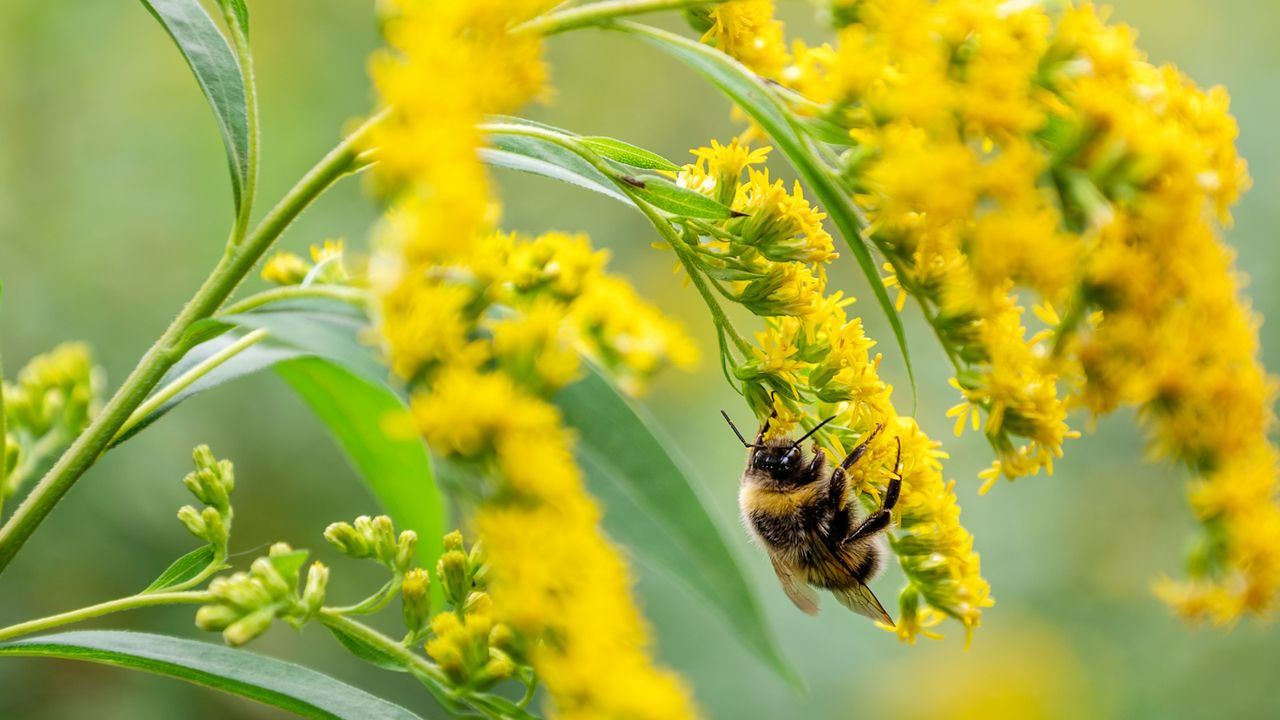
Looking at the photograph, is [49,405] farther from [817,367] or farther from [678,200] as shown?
[817,367]

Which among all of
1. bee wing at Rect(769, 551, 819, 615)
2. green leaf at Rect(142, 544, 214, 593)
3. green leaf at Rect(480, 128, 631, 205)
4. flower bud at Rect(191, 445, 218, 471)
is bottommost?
bee wing at Rect(769, 551, 819, 615)

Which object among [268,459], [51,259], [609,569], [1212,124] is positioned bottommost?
[268,459]

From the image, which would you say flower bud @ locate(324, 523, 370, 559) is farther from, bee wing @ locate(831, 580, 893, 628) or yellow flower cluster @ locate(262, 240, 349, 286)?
bee wing @ locate(831, 580, 893, 628)

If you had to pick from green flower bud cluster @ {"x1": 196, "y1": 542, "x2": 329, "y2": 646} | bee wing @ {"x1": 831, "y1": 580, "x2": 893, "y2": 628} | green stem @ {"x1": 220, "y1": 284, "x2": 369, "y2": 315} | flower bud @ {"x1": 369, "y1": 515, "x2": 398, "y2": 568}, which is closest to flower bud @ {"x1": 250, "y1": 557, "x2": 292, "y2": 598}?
green flower bud cluster @ {"x1": 196, "y1": 542, "x2": 329, "y2": 646}

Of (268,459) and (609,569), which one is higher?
(609,569)

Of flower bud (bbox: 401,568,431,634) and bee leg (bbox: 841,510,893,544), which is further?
bee leg (bbox: 841,510,893,544)

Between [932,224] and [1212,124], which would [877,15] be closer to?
[932,224]

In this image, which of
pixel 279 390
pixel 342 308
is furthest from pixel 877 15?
pixel 279 390
